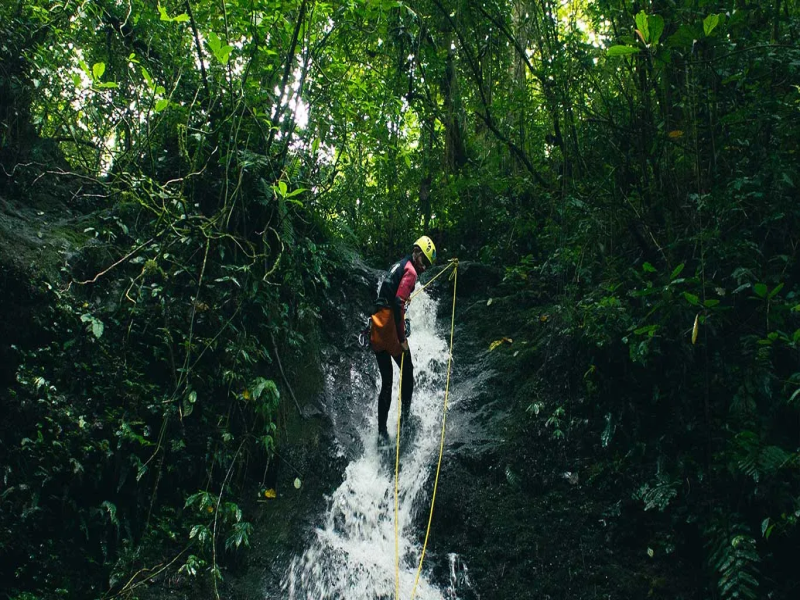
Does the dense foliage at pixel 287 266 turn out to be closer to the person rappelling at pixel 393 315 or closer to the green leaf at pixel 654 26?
the green leaf at pixel 654 26

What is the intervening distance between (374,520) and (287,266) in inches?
117

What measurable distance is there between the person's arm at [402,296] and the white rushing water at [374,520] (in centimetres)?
135

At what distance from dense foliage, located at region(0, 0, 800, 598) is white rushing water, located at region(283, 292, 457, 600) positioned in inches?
31.7

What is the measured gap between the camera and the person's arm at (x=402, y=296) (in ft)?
16.6

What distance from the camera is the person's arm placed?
16.6ft

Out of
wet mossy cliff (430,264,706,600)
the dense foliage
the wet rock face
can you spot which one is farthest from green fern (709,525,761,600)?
the wet rock face

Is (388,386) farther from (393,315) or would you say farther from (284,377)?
(284,377)

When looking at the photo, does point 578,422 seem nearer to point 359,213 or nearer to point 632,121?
point 632,121

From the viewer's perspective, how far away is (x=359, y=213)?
9.59 m

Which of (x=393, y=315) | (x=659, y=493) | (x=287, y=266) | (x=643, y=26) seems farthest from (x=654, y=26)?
(x=287, y=266)

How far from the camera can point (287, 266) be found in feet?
18.9

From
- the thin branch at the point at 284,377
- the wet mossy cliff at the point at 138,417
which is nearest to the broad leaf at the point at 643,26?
the wet mossy cliff at the point at 138,417

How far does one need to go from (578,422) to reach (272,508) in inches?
119

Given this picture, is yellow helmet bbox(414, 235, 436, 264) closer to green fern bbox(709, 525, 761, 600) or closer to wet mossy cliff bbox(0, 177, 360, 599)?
wet mossy cliff bbox(0, 177, 360, 599)
